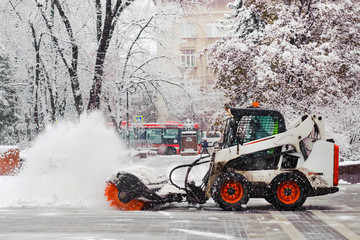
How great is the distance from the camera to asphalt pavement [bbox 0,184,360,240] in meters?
7.72

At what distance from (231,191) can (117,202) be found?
2374mm

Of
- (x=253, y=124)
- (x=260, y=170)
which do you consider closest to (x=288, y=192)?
(x=260, y=170)

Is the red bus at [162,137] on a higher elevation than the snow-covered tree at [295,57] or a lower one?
lower

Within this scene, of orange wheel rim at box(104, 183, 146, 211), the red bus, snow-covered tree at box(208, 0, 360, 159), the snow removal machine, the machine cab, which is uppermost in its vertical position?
snow-covered tree at box(208, 0, 360, 159)

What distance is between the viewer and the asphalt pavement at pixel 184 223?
772 centimetres

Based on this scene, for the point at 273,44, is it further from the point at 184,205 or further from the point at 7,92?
the point at 7,92

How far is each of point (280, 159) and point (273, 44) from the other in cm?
1062

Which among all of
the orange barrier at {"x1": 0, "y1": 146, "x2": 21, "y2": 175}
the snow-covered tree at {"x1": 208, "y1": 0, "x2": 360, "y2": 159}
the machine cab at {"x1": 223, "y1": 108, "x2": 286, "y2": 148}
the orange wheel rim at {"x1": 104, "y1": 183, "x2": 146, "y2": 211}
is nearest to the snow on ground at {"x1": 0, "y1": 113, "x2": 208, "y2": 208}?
the orange wheel rim at {"x1": 104, "y1": 183, "x2": 146, "y2": 211}

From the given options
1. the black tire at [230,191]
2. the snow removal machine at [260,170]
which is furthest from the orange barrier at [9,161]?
the black tire at [230,191]

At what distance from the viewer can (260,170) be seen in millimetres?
10383

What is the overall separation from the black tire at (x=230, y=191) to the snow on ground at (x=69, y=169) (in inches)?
82.8

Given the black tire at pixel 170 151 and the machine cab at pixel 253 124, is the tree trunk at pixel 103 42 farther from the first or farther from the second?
the black tire at pixel 170 151

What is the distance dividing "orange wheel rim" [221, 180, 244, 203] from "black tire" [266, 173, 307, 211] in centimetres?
62

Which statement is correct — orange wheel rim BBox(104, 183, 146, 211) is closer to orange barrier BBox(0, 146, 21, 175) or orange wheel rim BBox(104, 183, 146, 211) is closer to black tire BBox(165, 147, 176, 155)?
orange barrier BBox(0, 146, 21, 175)
